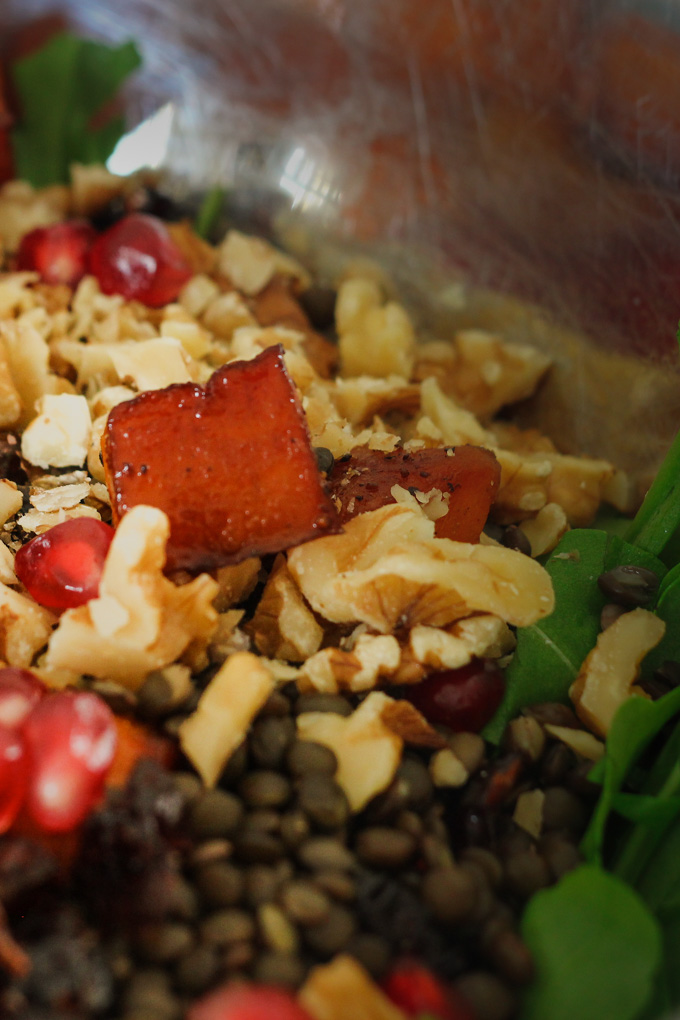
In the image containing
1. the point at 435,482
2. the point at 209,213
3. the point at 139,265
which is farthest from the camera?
the point at 209,213

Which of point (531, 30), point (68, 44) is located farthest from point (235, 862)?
point (68, 44)

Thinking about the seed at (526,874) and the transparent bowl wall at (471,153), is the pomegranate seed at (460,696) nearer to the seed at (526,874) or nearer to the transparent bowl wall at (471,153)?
the seed at (526,874)

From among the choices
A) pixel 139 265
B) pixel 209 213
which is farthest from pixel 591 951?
pixel 209 213

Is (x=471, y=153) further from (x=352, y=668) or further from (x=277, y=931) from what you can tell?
(x=277, y=931)

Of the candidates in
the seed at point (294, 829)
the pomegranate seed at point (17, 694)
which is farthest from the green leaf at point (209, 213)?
the seed at point (294, 829)

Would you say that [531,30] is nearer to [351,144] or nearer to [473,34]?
[473,34]

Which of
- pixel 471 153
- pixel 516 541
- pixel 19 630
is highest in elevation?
pixel 471 153
